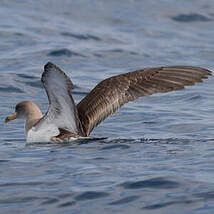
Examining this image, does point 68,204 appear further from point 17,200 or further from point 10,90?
point 10,90

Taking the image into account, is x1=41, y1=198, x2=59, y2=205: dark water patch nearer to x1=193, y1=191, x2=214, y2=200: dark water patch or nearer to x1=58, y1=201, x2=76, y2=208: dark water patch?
x1=58, y1=201, x2=76, y2=208: dark water patch

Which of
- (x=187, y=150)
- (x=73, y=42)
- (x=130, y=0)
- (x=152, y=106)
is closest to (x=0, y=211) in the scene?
(x=187, y=150)

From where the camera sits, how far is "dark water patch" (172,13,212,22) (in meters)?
20.1

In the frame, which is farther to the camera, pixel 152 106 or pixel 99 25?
pixel 99 25

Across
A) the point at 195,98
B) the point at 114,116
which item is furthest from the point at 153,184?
the point at 195,98

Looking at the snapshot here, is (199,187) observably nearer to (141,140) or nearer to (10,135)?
(141,140)

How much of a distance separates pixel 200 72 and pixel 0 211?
391cm

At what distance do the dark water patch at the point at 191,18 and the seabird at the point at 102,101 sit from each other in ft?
35.9

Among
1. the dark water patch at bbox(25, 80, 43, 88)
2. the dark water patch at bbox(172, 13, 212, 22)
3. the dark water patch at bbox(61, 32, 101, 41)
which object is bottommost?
the dark water patch at bbox(25, 80, 43, 88)

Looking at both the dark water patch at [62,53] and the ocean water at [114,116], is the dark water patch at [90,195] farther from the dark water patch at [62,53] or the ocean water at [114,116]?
the dark water patch at [62,53]

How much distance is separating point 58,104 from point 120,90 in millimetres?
988

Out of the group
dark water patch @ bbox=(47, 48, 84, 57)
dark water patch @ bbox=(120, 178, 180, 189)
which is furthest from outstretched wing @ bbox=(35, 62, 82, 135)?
dark water patch @ bbox=(47, 48, 84, 57)

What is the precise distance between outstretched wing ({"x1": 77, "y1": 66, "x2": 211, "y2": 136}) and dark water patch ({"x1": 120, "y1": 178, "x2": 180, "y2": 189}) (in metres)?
2.53

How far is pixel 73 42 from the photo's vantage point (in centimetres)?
1719
